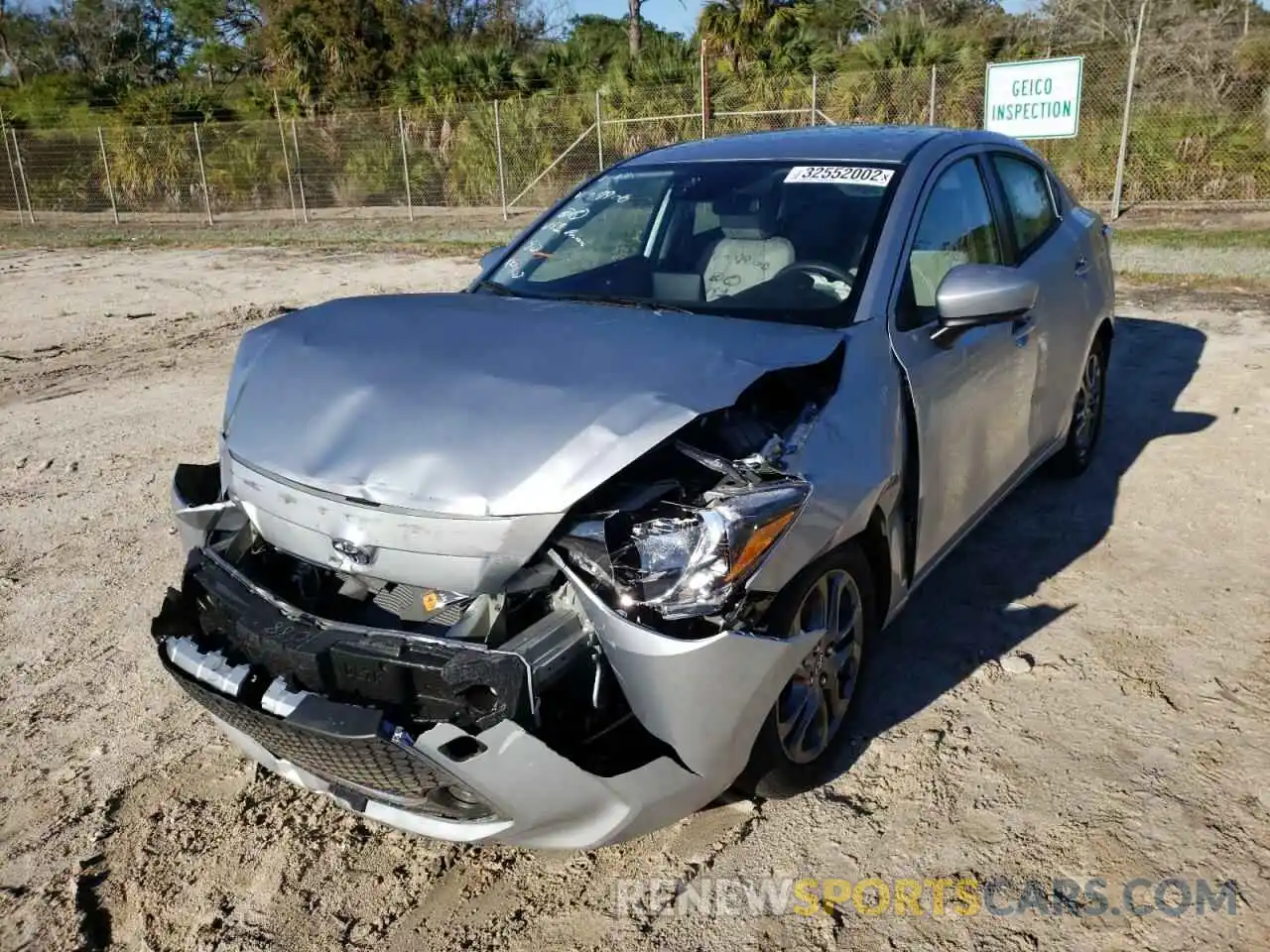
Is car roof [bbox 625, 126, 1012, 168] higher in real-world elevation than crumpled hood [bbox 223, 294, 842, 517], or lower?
higher

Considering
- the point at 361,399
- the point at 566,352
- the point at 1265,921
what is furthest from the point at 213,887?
the point at 1265,921

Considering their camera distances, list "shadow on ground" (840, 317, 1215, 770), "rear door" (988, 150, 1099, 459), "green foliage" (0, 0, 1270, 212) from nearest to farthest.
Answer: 1. "shadow on ground" (840, 317, 1215, 770)
2. "rear door" (988, 150, 1099, 459)
3. "green foliage" (0, 0, 1270, 212)

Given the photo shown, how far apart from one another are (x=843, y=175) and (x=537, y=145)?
730 inches

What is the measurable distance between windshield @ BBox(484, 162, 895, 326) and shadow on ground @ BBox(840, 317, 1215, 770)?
3.86 ft

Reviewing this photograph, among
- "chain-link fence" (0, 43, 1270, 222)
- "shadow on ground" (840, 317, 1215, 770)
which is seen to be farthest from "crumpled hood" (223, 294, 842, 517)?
"chain-link fence" (0, 43, 1270, 222)

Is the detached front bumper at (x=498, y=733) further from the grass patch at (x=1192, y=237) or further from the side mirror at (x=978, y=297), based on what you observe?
the grass patch at (x=1192, y=237)

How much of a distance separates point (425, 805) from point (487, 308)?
1493 mm

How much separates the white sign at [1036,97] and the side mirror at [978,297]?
40.2 feet

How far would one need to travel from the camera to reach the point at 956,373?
10.8 feet

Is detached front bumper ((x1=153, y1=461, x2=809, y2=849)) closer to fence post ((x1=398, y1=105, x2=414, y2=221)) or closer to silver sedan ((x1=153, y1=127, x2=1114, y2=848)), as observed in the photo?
silver sedan ((x1=153, y1=127, x2=1114, y2=848))

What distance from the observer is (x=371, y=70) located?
28.3m

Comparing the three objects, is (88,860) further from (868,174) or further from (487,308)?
(868,174)

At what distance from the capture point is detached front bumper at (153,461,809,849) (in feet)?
7.21

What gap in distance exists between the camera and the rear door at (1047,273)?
13.6ft
